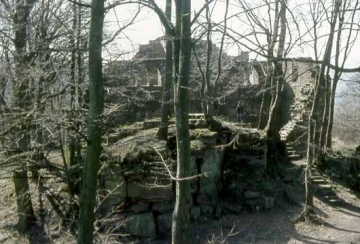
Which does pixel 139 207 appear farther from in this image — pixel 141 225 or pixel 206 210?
pixel 206 210

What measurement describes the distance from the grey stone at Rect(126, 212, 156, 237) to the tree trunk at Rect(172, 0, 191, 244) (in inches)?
189

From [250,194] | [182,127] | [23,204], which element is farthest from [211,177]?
[182,127]

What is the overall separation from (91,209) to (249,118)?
14.0m

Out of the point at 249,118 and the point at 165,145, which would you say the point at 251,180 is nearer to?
the point at 165,145

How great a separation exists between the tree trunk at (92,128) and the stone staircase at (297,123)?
1156 cm

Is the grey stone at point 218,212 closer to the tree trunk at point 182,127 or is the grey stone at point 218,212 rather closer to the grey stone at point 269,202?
the grey stone at point 269,202

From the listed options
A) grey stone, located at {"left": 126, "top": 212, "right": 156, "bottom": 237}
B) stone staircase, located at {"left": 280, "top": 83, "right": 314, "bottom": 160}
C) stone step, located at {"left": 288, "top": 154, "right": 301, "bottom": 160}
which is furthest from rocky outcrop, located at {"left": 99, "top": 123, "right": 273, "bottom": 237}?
stone staircase, located at {"left": 280, "top": 83, "right": 314, "bottom": 160}

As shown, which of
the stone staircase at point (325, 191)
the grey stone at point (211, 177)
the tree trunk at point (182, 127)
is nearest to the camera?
the tree trunk at point (182, 127)

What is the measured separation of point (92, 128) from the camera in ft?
22.4

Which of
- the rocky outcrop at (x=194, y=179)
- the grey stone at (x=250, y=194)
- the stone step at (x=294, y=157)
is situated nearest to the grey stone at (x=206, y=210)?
the rocky outcrop at (x=194, y=179)

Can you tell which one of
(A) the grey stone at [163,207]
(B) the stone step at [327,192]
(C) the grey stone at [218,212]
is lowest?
(C) the grey stone at [218,212]

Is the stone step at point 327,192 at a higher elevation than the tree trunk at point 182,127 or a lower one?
lower

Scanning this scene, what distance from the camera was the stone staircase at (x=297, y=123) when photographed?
17.5 meters

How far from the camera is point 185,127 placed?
6672 mm
